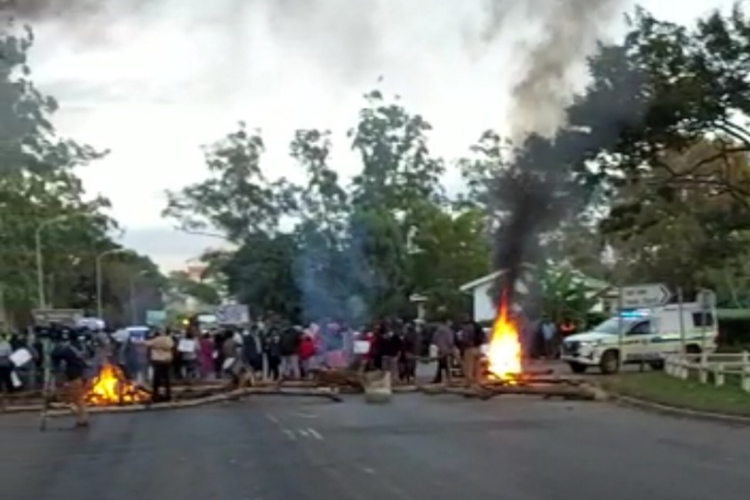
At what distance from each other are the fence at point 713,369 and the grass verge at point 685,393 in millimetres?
259

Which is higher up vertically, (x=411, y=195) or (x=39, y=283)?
(x=411, y=195)

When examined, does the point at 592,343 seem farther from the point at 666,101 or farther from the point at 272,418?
the point at 272,418

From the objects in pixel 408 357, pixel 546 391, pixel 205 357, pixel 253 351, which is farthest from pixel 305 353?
pixel 546 391

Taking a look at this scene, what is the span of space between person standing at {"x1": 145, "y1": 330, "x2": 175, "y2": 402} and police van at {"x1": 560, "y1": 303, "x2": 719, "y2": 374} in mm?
17196

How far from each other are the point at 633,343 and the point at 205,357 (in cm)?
1304

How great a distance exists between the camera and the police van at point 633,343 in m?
48.8

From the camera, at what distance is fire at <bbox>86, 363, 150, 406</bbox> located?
3519 centimetres

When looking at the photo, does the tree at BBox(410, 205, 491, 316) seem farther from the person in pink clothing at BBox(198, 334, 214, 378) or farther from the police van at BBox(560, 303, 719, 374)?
the person in pink clothing at BBox(198, 334, 214, 378)

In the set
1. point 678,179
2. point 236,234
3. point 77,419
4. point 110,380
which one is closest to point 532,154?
point 678,179

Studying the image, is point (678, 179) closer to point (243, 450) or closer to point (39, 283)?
point (243, 450)

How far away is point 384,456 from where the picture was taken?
20.0m

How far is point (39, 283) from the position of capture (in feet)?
222

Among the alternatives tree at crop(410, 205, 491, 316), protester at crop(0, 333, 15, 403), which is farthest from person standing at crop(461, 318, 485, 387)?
tree at crop(410, 205, 491, 316)

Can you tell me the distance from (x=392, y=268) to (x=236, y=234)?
35.8ft
